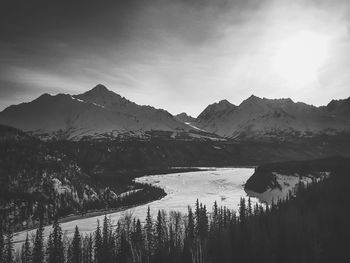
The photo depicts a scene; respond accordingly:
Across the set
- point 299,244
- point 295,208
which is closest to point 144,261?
point 299,244

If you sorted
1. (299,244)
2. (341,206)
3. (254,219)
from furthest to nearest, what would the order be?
(341,206) < (254,219) < (299,244)

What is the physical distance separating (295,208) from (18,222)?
423 feet

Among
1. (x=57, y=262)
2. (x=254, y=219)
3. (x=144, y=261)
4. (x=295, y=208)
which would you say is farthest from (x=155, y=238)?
(x=295, y=208)

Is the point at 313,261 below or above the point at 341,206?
below

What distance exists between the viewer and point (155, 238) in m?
129

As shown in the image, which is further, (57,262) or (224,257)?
(224,257)

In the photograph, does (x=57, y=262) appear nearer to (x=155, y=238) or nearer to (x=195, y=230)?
(x=155, y=238)

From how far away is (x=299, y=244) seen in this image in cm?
12681

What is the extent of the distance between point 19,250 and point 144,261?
52679 mm

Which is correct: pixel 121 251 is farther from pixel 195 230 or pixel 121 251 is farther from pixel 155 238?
Answer: pixel 195 230

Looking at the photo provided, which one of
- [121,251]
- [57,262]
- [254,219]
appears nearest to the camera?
[57,262]

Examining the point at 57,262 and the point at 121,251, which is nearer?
the point at 57,262

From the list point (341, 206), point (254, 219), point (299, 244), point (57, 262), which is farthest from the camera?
point (341, 206)

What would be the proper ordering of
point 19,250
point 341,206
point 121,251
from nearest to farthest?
point 121,251 < point 19,250 < point 341,206
